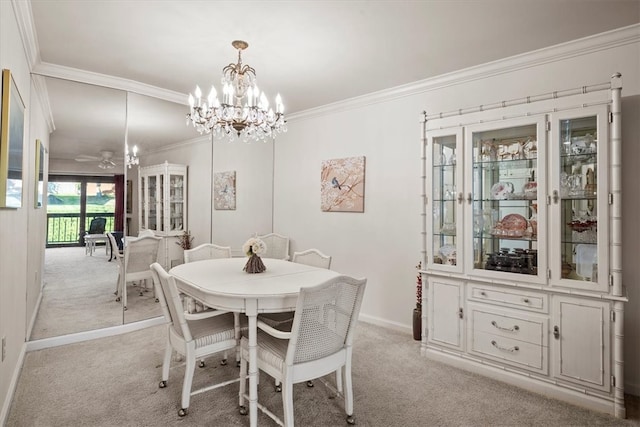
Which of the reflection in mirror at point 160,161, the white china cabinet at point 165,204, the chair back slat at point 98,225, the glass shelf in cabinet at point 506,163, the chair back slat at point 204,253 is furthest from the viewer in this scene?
the white china cabinet at point 165,204

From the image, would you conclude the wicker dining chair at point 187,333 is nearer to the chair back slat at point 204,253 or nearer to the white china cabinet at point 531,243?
the chair back slat at point 204,253

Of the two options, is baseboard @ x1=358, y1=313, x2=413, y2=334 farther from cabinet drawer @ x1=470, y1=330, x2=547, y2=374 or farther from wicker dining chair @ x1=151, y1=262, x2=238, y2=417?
wicker dining chair @ x1=151, y1=262, x2=238, y2=417

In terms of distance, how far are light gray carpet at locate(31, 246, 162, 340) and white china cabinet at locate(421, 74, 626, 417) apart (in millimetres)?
3119

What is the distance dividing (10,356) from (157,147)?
7.81ft

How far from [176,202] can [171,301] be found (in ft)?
7.45

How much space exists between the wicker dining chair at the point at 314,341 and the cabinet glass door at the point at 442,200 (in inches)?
49.4

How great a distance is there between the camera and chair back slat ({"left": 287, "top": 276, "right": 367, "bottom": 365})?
6.11 feet

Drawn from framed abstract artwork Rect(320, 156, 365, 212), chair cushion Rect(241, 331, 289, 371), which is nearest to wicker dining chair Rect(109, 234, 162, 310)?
framed abstract artwork Rect(320, 156, 365, 212)

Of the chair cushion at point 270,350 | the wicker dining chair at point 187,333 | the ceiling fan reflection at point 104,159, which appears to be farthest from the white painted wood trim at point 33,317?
the chair cushion at point 270,350

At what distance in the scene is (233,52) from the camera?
2912 millimetres

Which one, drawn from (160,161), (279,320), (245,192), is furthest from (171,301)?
(245,192)

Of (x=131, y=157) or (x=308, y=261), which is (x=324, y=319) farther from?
(x=131, y=157)

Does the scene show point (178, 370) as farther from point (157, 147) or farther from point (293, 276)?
point (157, 147)

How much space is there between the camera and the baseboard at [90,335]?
3188mm
